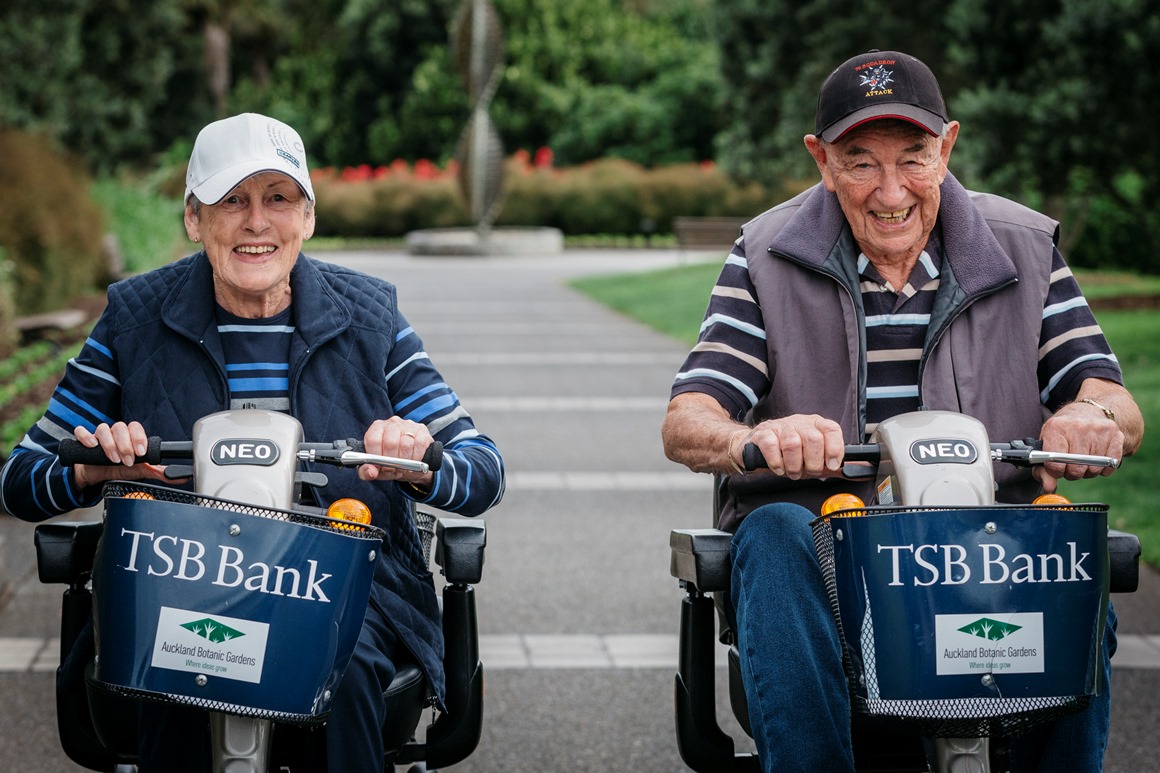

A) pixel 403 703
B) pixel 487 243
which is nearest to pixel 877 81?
pixel 403 703

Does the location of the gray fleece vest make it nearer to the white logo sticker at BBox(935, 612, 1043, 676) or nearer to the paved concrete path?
the white logo sticker at BBox(935, 612, 1043, 676)

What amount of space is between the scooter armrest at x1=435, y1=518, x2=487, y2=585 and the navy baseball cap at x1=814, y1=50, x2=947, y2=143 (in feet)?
3.53

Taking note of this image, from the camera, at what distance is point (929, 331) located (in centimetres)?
318

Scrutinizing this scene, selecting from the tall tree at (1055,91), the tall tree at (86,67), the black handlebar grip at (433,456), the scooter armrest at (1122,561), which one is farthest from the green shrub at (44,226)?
the scooter armrest at (1122,561)

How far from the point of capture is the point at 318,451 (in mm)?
2688

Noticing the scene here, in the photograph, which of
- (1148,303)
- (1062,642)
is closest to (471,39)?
(1148,303)

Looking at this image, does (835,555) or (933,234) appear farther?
(933,234)

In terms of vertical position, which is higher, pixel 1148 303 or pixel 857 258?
pixel 1148 303

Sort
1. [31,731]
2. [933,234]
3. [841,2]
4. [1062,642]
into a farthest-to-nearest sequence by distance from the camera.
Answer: [841,2] < [31,731] < [933,234] < [1062,642]

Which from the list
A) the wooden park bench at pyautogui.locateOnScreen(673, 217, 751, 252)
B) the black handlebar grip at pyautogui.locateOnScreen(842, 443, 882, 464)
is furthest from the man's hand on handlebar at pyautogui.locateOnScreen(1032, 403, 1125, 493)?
the wooden park bench at pyautogui.locateOnScreen(673, 217, 751, 252)

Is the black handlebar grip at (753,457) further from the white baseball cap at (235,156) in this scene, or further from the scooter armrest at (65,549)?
the scooter armrest at (65,549)

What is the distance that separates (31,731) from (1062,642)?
3.08m

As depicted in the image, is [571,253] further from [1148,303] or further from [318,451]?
[318,451]

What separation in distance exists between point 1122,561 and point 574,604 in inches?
130
